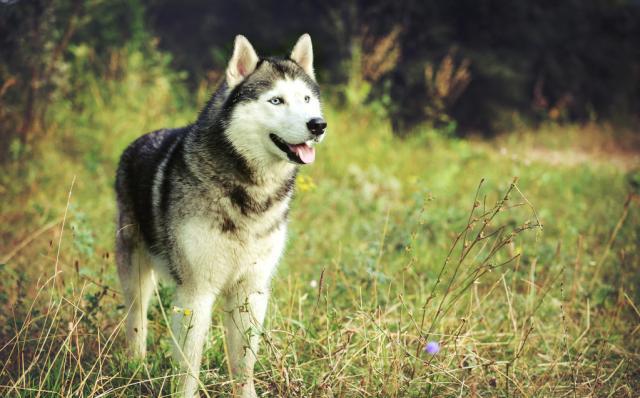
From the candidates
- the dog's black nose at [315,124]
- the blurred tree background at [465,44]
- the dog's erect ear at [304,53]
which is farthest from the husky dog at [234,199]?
the blurred tree background at [465,44]

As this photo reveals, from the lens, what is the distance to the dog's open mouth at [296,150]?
2.56 meters

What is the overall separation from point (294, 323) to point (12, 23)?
4570 mm

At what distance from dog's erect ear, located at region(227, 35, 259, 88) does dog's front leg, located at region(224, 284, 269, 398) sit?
41.0 inches

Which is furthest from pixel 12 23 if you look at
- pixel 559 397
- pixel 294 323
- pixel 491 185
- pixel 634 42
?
pixel 634 42

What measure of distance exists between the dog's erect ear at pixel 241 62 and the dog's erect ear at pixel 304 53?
0.28 m

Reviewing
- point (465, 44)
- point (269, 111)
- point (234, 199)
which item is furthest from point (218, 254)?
point (465, 44)

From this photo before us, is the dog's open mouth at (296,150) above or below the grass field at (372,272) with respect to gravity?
above

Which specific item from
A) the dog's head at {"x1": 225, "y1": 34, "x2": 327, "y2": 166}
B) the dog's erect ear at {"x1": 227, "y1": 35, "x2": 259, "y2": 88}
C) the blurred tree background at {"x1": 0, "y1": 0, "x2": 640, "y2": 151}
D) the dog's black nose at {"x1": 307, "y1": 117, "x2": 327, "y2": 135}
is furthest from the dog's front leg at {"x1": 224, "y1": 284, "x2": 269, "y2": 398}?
the blurred tree background at {"x1": 0, "y1": 0, "x2": 640, "y2": 151}

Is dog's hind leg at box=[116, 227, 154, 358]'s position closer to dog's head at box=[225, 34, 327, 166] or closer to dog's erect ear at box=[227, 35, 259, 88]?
dog's head at box=[225, 34, 327, 166]

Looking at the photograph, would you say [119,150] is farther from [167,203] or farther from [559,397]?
[559,397]

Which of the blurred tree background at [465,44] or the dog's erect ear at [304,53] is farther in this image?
the blurred tree background at [465,44]

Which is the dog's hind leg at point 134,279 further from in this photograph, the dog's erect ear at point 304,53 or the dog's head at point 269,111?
the dog's erect ear at point 304,53

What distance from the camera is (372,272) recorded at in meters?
3.01

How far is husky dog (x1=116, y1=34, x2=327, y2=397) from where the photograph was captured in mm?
2533
